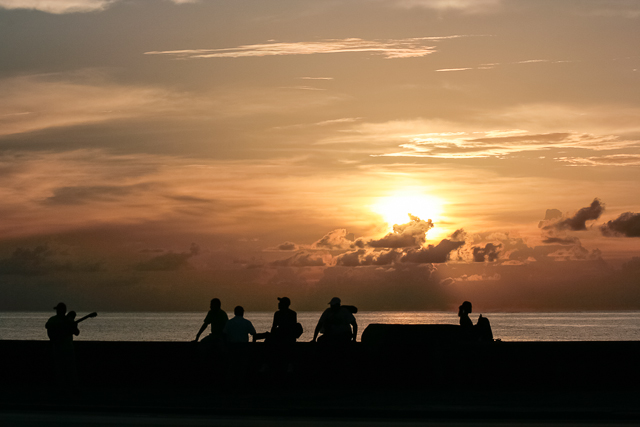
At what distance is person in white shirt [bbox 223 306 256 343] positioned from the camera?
54.5 feet

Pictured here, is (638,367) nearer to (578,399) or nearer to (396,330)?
(578,399)

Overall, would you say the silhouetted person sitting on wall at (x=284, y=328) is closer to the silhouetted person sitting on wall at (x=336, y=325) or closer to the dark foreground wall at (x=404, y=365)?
the dark foreground wall at (x=404, y=365)

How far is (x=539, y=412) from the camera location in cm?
1310

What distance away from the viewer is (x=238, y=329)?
16.7m

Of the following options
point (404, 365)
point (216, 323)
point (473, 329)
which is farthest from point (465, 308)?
point (216, 323)

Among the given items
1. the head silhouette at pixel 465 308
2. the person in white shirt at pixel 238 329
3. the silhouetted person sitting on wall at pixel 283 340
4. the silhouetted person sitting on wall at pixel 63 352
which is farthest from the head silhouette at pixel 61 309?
the head silhouette at pixel 465 308

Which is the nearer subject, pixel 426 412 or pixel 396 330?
pixel 426 412

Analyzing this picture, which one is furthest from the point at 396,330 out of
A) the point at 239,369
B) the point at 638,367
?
the point at 638,367

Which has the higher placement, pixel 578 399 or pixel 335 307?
pixel 335 307

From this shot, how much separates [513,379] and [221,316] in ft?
19.4

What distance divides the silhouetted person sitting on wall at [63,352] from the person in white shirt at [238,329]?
300 cm

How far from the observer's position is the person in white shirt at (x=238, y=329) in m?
16.6

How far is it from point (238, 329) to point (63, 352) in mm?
3425

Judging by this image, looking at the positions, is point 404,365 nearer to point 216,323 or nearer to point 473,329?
point 473,329
